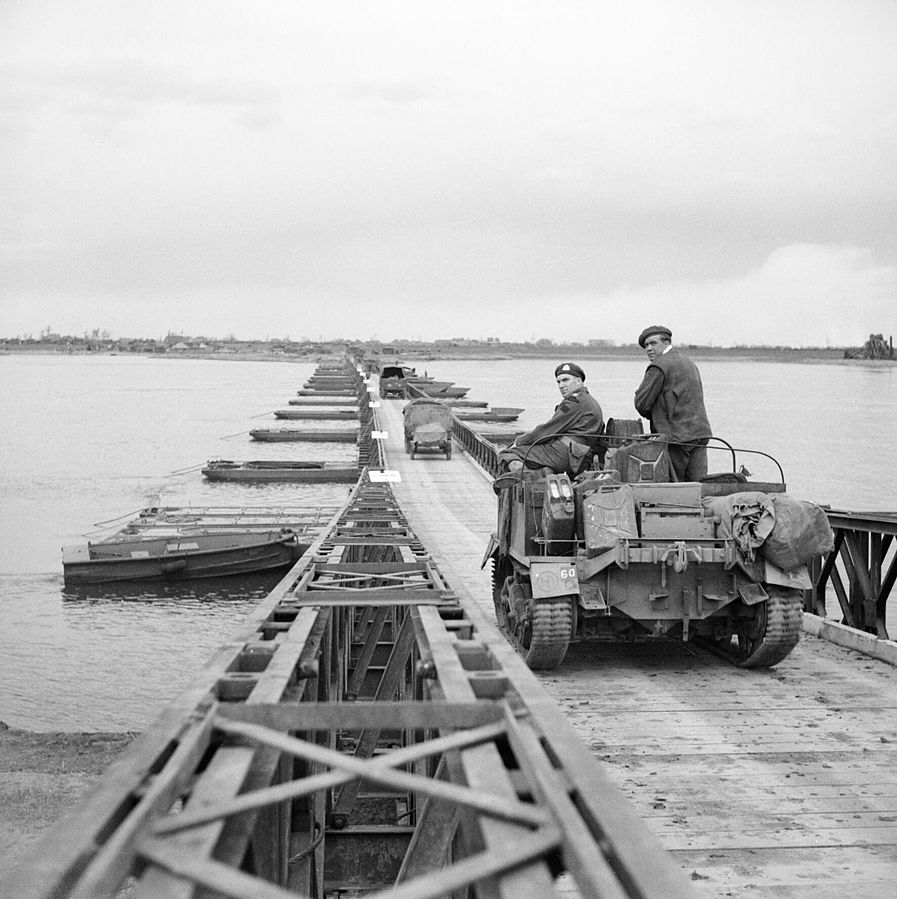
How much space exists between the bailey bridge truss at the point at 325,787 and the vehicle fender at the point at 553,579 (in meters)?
3.05

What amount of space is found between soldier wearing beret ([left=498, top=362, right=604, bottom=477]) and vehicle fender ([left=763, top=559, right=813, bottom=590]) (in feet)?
7.95

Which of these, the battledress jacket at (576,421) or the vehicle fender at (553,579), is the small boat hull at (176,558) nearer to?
the battledress jacket at (576,421)

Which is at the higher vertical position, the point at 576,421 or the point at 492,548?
the point at 576,421

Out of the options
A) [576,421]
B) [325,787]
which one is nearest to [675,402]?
[576,421]

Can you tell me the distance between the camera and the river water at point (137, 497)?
21266 mm

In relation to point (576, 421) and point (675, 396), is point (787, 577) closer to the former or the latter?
point (675, 396)

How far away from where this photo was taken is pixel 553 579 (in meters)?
10.9

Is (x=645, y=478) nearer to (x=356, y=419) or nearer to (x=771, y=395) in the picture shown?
(x=356, y=419)

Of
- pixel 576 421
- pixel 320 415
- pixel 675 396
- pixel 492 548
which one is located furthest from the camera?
pixel 320 415

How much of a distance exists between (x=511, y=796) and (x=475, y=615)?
3427 mm

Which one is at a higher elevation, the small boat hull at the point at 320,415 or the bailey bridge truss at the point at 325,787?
the bailey bridge truss at the point at 325,787

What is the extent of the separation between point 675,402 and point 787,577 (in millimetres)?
2121

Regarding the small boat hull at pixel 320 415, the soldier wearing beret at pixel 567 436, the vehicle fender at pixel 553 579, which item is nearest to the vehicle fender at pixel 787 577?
the vehicle fender at pixel 553 579

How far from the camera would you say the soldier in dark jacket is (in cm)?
A: 1166
